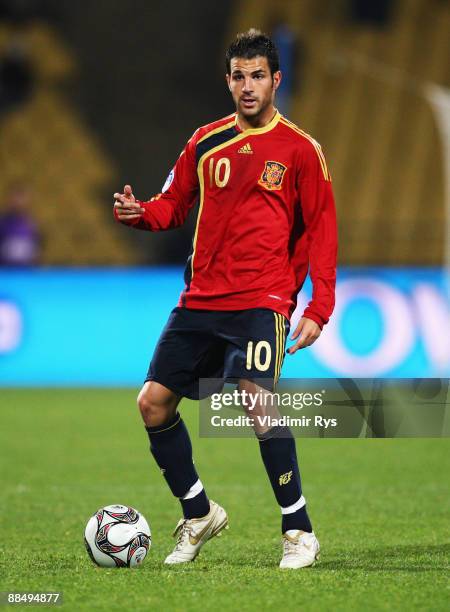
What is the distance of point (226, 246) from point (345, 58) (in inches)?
597

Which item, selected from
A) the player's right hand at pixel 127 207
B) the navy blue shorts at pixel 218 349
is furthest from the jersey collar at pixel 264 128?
the navy blue shorts at pixel 218 349

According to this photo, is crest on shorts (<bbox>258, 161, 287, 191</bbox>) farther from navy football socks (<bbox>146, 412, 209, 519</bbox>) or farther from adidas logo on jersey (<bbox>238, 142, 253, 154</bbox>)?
navy football socks (<bbox>146, 412, 209, 519</bbox>)

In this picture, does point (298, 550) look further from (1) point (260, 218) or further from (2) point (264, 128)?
(2) point (264, 128)

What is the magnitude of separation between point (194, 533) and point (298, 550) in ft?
1.66

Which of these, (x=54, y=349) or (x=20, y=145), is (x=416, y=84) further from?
(x=54, y=349)

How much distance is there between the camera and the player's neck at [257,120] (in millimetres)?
5160

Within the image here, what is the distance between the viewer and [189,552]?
528 cm

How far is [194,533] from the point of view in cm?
530

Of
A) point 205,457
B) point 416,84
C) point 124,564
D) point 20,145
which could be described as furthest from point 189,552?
point 416,84

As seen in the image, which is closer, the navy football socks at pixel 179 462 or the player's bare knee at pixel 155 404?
the player's bare knee at pixel 155 404

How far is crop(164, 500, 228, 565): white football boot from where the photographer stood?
5270mm

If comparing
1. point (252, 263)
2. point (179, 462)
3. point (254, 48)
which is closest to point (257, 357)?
point (252, 263)

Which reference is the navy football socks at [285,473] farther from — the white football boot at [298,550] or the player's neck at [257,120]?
the player's neck at [257,120]

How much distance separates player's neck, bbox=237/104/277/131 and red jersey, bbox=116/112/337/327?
21mm
